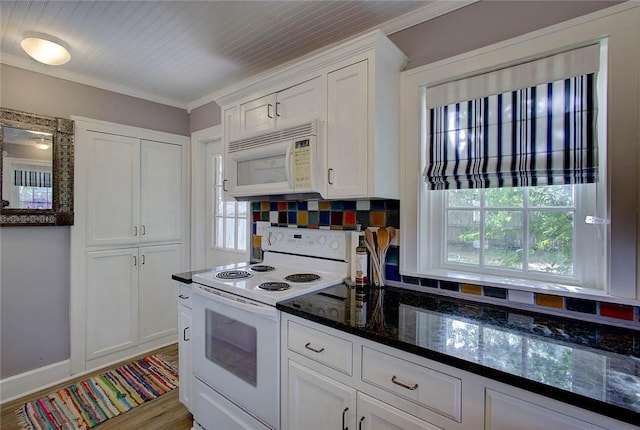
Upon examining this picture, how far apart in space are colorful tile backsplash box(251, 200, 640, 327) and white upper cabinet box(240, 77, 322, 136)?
59cm

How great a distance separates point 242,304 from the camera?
151 centimetres

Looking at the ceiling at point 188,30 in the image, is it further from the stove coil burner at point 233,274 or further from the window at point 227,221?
the stove coil burner at point 233,274

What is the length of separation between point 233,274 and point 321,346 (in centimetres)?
84

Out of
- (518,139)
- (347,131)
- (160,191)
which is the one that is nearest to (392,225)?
(347,131)

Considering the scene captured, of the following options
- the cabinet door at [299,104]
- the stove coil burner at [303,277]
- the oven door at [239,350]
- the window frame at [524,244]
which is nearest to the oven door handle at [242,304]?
the oven door at [239,350]

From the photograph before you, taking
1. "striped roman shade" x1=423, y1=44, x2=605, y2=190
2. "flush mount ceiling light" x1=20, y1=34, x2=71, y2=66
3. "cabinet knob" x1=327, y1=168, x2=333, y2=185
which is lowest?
"cabinet knob" x1=327, y1=168, x2=333, y2=185

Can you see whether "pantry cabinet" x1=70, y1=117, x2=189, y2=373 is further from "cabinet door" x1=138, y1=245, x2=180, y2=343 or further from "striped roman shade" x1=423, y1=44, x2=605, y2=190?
"striped roman shade" x1=423, y1=44, x2=605, y2=190

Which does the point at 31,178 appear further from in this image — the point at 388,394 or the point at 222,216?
the point at 388,394

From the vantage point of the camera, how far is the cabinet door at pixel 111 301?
8.45 feet

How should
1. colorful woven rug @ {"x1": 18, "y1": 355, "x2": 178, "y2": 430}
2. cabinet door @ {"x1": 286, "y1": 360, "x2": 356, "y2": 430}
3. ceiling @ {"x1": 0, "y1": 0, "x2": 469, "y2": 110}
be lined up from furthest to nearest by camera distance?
1. colorful woven rug @ {"x1": 18, "y1": 355, "x2": 178, "y2": 430}
2. ceiling @ {"x1": 0, "y1": 0, "x2": 469, "y2": 110}
3. cabinet door @ {"x1": 286, "y1": 360, "x2": 356, "y2": 430}

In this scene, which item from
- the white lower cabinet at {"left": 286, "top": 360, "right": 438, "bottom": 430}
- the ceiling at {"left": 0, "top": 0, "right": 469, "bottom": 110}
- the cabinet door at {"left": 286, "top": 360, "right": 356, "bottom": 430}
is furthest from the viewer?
the ceiling at {"left": 0, "top": 0, "right": 469, "bottom": 110}

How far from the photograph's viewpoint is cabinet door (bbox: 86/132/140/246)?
2.55 metres

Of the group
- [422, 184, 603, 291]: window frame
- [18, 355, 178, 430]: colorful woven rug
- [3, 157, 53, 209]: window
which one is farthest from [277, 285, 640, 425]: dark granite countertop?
[3, 157, 53, 209]: window

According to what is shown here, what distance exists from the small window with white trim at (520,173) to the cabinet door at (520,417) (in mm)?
727
